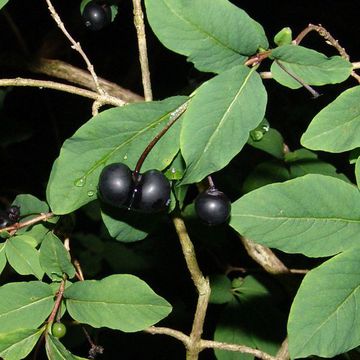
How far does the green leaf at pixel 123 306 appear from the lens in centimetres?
138

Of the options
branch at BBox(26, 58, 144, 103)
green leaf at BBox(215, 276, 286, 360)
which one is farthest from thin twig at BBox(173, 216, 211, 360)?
branch at BBox(26, 58, 144, 103)

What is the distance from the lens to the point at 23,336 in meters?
1.40

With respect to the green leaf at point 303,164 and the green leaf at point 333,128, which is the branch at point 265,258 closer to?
the green leaf at point 303,164

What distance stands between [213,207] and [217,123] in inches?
9.9

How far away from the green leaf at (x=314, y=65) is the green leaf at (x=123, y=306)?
1.94 feet

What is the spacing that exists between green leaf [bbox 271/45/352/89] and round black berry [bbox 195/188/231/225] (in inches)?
12.9

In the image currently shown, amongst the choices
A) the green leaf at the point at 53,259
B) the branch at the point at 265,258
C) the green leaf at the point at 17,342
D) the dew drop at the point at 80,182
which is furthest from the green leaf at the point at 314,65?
the branch at the point at 265,258

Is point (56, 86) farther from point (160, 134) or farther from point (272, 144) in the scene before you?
point (272, 144)

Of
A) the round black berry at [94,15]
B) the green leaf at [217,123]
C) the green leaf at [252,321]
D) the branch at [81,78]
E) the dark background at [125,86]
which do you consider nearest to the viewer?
the green leaf at [217,123]

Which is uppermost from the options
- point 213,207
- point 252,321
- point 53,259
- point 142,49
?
point 142,49

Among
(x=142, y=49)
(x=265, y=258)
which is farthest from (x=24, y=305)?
(x=265, y=258)

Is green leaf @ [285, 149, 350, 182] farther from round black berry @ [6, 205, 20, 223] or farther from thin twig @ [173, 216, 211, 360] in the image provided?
round black berry @ [6, 205, 20, 223]

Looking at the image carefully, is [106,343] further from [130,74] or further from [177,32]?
[177,32]

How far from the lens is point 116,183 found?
4.11 feet
